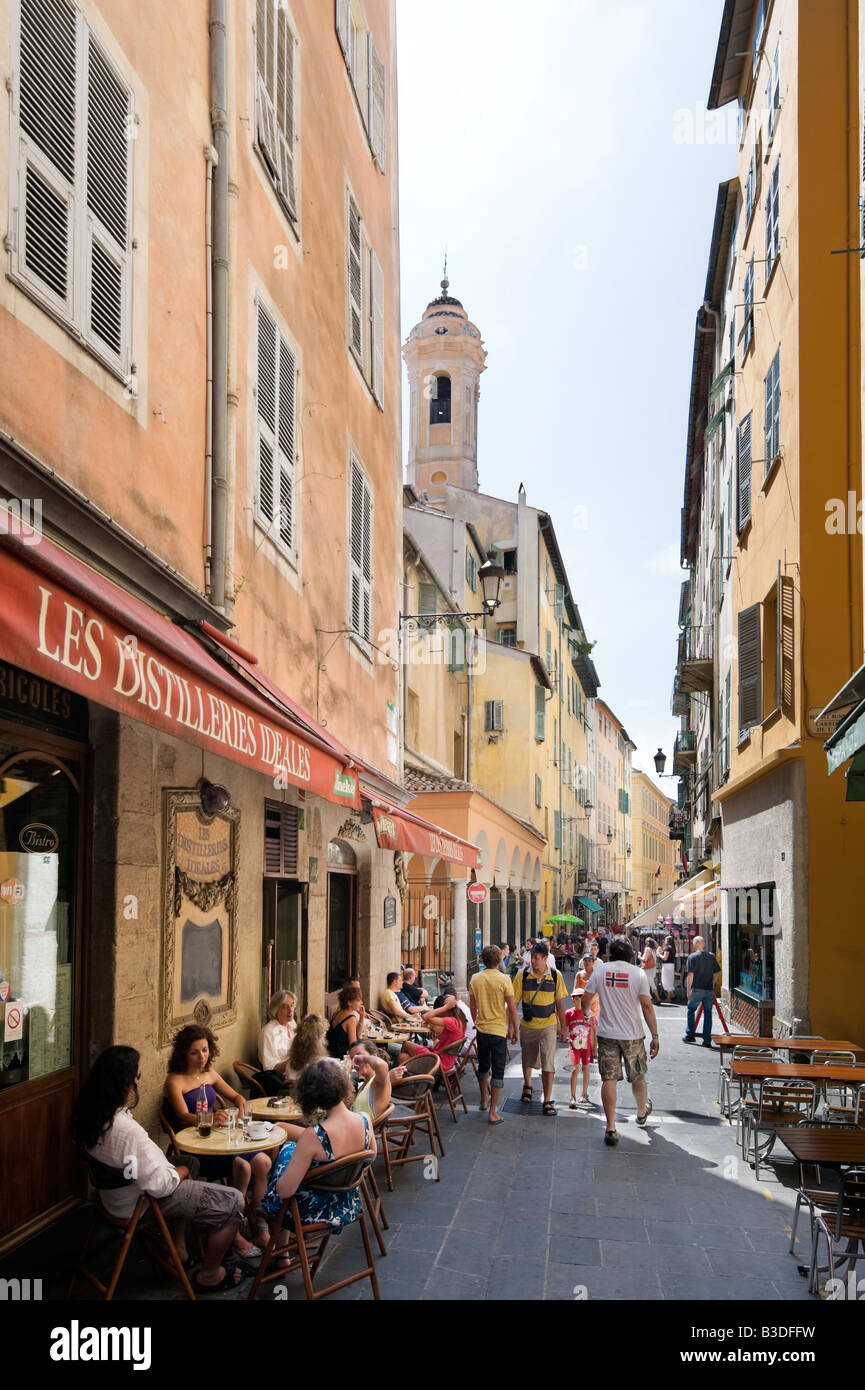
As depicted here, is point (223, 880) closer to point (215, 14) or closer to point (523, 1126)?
point (523, 1126)

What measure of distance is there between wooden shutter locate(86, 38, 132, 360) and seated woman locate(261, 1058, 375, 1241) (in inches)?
159

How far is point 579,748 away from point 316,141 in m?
46.8

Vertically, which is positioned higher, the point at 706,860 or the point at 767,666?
the point at 767,666

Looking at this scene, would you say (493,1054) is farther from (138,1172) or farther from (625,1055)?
(138,1172)

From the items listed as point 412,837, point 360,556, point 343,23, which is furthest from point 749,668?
point 343,23

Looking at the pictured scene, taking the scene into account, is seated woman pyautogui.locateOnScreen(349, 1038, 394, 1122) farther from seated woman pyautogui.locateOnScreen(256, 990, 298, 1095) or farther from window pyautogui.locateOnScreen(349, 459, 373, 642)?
window pyautogui.locateOnScreen(349, 459, 373, 642)

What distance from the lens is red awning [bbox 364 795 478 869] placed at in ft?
35.8

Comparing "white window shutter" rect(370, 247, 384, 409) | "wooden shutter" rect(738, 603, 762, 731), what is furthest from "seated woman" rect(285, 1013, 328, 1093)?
"wooden shutter" rect(738, 603, 762, 731)

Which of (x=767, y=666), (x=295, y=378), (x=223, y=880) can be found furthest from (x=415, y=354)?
(x=223, y=880)

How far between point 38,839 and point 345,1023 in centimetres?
501

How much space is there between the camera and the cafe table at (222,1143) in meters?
6.02

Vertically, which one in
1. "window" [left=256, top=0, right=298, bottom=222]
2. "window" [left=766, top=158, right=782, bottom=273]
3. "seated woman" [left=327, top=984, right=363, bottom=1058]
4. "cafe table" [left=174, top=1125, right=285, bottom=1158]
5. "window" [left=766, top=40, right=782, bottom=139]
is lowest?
"seated woman" [left=327, top=984, right=363, bottom=1058]

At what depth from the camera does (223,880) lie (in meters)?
8.14
